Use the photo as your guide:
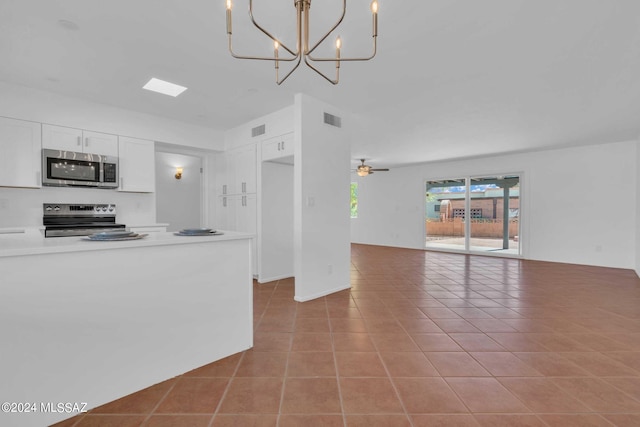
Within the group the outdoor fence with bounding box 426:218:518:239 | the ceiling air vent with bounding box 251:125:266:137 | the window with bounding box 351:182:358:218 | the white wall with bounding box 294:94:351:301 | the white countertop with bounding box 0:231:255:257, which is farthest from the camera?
the window with bounding box 351:182:358:218

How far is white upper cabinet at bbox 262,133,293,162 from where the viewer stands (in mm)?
3938

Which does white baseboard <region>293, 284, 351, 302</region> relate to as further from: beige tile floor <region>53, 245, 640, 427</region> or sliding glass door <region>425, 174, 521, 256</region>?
sliding glass door <region>425, 174, 521, 256</region>

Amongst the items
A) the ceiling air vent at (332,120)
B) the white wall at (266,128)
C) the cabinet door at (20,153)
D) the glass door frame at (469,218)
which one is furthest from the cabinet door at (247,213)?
the glass door frame at (469,218)

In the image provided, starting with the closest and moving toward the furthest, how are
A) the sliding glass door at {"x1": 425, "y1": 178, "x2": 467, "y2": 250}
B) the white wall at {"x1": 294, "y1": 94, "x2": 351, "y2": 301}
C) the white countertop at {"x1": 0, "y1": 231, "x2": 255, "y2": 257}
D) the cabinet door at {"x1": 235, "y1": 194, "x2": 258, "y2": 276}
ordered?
the white countertop at {"x1": 0, "y1": 231, "x2": 255, "y2": 257} < the white wall at {"x1": 294, "y1": 94, "x2": 351, "y2": 301} < the cabinet door at {"x1": 235, "y1": 194, "x2": 258, "y2": 276} < the sliding glass door at {"x1": 425, "y1": 178, "x2": 467, "y2": 250}

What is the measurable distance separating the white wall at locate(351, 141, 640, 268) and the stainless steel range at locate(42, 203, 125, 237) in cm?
774

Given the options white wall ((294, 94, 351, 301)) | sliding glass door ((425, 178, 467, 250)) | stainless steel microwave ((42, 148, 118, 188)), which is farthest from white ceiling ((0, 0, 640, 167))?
sliding glass door ((425, 178, 467, 250))

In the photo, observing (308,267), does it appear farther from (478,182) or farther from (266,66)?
Result: (478,182)

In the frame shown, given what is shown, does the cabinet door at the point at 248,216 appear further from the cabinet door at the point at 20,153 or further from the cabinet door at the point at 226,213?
the cabinet door at the point at 20,153

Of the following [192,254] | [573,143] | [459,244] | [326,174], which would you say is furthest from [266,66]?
[459,244]

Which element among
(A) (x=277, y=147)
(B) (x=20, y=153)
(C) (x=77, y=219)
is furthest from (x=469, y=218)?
(B) (x=20, y=153)

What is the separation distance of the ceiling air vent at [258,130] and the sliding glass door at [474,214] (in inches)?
227

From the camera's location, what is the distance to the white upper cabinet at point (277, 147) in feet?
12.9

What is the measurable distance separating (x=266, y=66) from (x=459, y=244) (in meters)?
7.28

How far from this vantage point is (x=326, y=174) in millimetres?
3785
